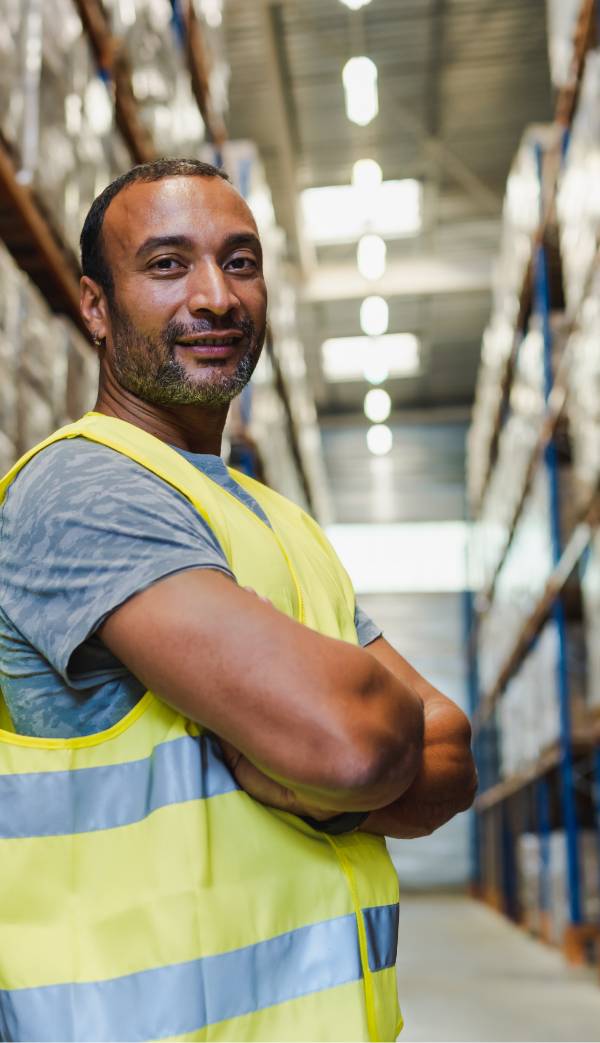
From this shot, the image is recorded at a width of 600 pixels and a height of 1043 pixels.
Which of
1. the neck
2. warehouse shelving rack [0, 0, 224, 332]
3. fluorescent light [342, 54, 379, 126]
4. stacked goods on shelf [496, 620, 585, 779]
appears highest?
fluorescent light [342, 54, 379, 126]

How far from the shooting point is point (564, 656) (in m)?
8.13

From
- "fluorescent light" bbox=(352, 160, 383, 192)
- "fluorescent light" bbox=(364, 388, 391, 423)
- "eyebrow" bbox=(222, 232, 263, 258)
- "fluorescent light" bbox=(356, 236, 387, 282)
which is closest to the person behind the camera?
"eyebrow" bbox=(222, 232, 263, 258)

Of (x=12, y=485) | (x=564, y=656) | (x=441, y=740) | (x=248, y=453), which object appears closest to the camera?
(x=12, y=485)

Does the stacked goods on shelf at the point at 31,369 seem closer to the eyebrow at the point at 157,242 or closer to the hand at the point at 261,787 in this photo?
the eyebrow at the point at 157,242

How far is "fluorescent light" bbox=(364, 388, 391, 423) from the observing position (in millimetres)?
18188

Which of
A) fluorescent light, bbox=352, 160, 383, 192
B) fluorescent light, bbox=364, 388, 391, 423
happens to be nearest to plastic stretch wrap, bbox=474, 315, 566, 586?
fluorescent light, bbox=352, 160, 383, 192

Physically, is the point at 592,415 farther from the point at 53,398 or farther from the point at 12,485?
the point at 12,485

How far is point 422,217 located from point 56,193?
11.1 meters

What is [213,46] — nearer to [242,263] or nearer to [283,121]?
[283,121]

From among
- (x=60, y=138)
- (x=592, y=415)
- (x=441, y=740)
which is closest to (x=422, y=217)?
(x=592, y=415)

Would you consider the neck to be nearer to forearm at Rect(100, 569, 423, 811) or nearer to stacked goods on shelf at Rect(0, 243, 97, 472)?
forearm at Rect(100, 569, 423, 811)

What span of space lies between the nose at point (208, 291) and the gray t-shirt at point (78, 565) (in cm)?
23

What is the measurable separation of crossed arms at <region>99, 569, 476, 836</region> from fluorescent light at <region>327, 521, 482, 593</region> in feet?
59.3

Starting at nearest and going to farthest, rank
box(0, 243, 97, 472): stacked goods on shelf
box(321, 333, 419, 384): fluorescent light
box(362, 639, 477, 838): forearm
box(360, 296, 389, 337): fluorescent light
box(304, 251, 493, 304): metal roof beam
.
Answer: box(362, 639, 477, 838): forearm, box(0, 243, 97, 472): stacked goods on shelf, box(304, 251, 493, 304): metal roof beam, box(360, 296, 389, 337): fluorescent light, box(321, 333, 419, 384): fluorescent light
